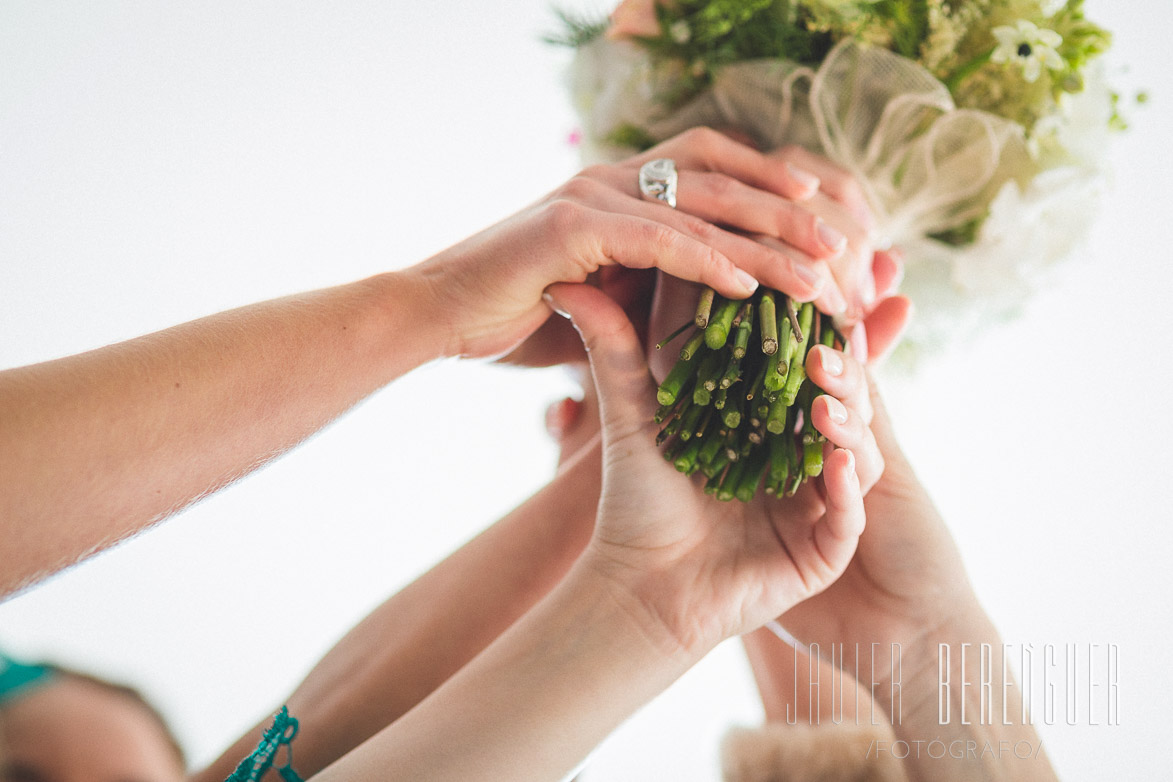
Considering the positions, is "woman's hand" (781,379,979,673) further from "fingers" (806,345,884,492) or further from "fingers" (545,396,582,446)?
"fingers" (545,396,582,446)

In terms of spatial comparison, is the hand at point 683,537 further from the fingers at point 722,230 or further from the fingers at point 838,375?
the fingers at point 722,230

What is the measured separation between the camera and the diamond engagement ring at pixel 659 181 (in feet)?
3.67

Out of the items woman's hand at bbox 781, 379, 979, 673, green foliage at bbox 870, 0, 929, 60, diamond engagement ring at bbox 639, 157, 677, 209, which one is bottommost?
woman's hand at bbox 781, 379, 979, 673

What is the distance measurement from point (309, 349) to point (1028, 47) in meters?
1.15

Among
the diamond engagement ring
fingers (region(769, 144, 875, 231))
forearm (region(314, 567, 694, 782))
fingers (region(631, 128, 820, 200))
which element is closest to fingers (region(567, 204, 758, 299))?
the diamond engagement ring

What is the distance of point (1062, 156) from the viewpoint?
124cm

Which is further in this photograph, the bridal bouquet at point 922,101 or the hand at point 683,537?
the bridal bouquet at point 922,101

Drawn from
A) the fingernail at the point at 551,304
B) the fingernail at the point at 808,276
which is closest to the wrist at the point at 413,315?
the fingernail at the point at 551,304

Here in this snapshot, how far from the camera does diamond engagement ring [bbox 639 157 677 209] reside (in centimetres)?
112

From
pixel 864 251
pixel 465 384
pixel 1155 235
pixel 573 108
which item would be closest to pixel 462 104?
pixel 465 384

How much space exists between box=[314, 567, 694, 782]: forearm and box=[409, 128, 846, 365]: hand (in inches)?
16.4

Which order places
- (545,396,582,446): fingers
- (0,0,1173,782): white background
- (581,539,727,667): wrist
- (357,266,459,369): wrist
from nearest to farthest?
1. (581,539,727,667): wrist
2. (357,266,459,369): wrist
3. (545,396,582,446): fingers
4. (0,0,1173,782): white background

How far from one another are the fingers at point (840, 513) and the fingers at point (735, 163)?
50 cm

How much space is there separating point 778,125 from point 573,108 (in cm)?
45
